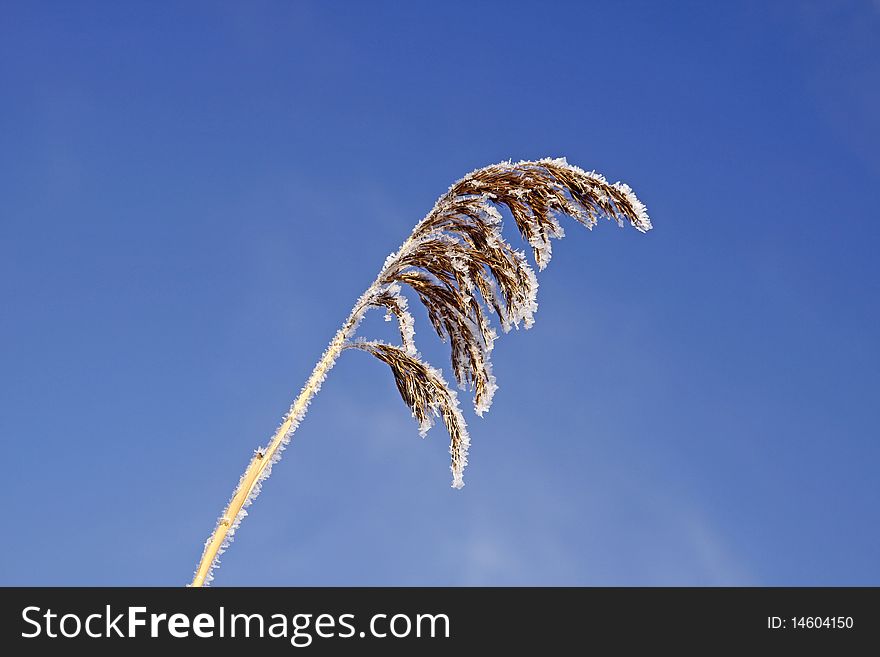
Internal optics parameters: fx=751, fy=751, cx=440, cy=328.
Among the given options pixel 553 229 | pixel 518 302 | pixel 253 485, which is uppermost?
pixel 553 229

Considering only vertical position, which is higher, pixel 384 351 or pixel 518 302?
pixel 518 302

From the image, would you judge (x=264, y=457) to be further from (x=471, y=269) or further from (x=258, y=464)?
(x=471, y=269)

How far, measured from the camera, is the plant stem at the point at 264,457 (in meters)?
2.71

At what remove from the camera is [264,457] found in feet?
9.46

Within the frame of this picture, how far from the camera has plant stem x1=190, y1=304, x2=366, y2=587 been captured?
271 cm

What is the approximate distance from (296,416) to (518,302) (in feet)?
3.82

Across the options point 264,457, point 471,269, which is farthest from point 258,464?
point 471,269

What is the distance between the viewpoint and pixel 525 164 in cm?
353

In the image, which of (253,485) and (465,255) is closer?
(253,485)
